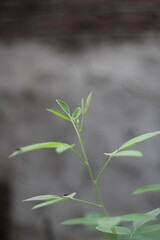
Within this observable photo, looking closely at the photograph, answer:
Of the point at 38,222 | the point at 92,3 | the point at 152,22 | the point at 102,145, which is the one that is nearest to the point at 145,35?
the point at 152,22

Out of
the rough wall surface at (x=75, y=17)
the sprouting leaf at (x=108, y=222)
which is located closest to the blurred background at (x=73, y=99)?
the rough wall surface at (x=75, y=17)

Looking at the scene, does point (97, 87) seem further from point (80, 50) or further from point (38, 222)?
point (38, 222)

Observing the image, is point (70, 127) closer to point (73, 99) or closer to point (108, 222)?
point (73, 99)

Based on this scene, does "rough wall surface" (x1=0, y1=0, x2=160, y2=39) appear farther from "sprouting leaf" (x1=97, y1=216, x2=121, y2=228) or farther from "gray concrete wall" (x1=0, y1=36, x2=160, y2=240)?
"sprouting leaf" (x1=97, y1=216, x2=121, y2=228)

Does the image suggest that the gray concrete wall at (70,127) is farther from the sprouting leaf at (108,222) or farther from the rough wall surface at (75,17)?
the sprouting leaf at (108,222)

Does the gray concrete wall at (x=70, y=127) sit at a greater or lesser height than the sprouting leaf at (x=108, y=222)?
lesser

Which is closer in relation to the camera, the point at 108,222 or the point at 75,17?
the point at 108,222

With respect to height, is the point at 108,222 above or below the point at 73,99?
above

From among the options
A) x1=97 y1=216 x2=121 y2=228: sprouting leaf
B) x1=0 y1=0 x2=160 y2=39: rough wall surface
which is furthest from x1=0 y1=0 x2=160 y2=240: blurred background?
x1=97 y1=216 x2=121 y2=228: sprouting leaf

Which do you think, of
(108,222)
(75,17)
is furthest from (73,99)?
(108,222)
